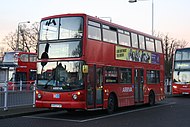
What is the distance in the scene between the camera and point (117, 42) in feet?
55.9

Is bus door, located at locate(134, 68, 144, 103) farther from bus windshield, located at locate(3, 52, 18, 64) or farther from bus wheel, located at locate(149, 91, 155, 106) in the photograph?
bus windshield, located at locate(3, 52, 18, 64)

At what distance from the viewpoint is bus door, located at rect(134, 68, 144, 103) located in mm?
18797

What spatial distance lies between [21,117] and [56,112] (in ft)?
8.99

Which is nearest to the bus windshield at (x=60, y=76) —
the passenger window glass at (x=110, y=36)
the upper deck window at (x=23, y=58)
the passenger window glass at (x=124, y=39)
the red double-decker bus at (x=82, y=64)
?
the red double-decker bus at (x=82, y=64)

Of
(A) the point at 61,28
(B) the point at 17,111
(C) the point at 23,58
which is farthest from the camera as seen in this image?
(C) the point at 23,58

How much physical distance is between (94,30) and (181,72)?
1694 centimetres

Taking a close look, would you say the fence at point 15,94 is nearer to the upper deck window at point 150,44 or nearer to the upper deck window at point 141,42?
the upper deck window at point 141,42

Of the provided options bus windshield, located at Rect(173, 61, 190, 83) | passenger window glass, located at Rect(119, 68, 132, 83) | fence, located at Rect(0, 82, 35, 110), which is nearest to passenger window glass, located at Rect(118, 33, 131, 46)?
passenger window glass, located at Rect(119, 68, 132, 83)

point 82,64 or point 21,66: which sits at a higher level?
point 21,66

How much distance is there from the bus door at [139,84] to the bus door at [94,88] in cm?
390

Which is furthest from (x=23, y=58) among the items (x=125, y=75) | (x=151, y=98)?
(x=125, y=75)

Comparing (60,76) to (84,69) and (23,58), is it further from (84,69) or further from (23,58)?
(23,58)

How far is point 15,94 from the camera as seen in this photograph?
1620 centimetres

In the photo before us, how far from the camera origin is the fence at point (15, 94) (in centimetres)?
1561
